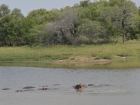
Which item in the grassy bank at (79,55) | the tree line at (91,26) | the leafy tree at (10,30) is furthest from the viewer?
the leafy tree at (10,30)

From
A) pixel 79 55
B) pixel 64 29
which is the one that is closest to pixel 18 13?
pixel 64 29

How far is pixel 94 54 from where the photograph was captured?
106 feet

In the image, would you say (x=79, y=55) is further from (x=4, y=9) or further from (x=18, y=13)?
(x=4, y=9)

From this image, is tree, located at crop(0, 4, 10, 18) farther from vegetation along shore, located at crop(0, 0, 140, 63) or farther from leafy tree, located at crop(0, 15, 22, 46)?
vegetation along shore, located at crop(0, 0, 140, 63)

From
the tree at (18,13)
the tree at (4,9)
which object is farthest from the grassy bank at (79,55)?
the tree at (4,9)

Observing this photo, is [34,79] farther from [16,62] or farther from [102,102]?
[16,62]

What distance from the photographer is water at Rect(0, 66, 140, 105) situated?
13.2 m

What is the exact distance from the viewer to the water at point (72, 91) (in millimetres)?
13172

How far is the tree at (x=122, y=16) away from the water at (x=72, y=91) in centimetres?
2209

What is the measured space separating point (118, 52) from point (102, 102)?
21593mm

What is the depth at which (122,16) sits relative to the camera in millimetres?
41531

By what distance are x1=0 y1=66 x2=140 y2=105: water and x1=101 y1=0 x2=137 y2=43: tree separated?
870 inches

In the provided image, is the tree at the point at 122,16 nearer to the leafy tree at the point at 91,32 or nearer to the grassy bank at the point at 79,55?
the leafy tree at the point at 91,32

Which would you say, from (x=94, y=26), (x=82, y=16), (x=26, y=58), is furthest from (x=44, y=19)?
(x=26, y=58)
